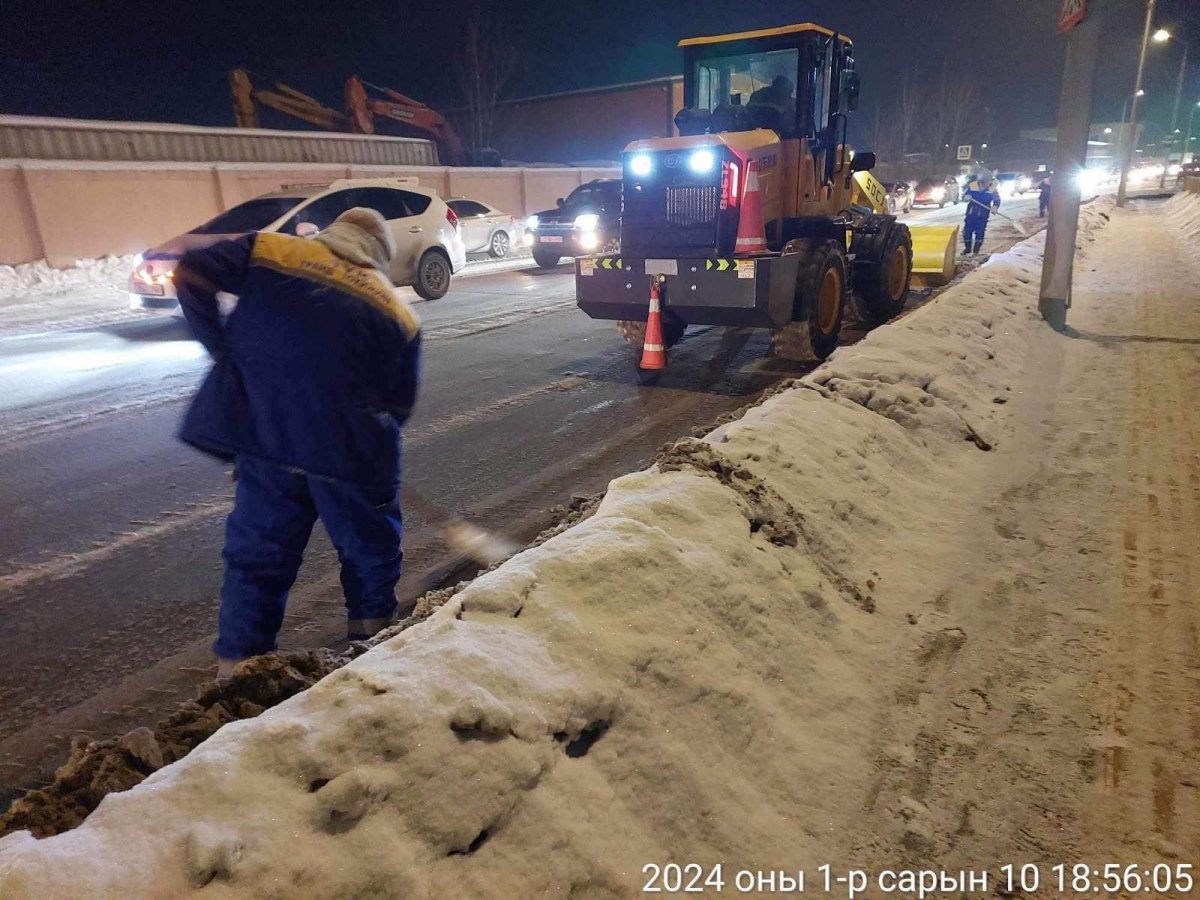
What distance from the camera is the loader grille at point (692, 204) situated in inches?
287

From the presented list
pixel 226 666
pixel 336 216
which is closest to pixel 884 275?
pixel 336 216

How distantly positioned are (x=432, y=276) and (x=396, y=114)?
19850mm

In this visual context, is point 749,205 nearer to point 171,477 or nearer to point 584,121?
point 171,477

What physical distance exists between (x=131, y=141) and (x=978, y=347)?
21.5m

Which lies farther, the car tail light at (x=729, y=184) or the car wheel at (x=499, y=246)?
the car wheel at (x=499, y=246)

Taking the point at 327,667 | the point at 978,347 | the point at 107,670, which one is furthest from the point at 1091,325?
the point at 107,670

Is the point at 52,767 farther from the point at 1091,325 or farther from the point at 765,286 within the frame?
the point at 1091,325

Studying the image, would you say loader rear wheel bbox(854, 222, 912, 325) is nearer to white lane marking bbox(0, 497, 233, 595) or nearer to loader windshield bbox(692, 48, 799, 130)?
→ loader windshield bbox(692, 48, 799, 130)

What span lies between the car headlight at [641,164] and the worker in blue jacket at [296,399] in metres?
5.04

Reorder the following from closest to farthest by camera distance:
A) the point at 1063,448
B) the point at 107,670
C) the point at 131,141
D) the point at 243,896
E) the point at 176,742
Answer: the point at 243,896, the point at 176,742, the point at 107,670, the point at 1063,448, the point at 131,141

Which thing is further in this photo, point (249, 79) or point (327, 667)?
point (249, 79)

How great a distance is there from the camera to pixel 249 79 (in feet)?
83.2

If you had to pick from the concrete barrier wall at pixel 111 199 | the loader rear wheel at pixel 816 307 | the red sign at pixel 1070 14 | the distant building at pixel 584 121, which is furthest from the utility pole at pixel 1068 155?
the distant building at pixel 584 121

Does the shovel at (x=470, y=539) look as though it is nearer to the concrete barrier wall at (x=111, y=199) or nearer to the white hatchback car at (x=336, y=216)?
the white hatchback car at (x=336, y=216)
